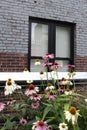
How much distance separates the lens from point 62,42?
9.32 m

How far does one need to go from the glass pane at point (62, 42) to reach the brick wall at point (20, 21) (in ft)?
0.85

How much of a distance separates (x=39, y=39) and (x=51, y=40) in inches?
15.8

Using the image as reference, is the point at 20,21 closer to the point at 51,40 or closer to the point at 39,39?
the point at 39,39

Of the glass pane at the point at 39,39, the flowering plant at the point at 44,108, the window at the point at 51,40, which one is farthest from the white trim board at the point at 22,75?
the flowering plant at the point at 44,108

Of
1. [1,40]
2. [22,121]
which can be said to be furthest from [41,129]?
[1,40]

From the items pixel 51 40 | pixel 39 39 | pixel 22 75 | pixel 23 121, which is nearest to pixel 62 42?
pixel 51 40

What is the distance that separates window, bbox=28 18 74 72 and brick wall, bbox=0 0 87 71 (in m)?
0.18

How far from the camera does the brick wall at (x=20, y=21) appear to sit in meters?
7.78

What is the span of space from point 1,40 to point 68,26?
2384 mm

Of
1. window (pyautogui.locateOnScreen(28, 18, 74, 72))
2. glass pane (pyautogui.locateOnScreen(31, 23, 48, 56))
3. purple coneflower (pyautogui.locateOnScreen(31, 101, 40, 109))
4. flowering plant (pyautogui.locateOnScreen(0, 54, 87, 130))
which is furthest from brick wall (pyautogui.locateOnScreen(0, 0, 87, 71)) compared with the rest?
purple coneflower (pyautogui.locateOnScreen(31, 101, 40, 109))

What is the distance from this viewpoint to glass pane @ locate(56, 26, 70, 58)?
30.3 ft

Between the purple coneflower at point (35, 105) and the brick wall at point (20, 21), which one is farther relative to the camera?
the brick wall at point (20, 21)

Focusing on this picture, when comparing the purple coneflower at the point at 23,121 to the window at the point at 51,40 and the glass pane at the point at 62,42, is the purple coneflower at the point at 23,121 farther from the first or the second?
the glass pane at the point at 62,42

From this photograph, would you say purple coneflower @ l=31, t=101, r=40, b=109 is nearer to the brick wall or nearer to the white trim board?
the white trim board
